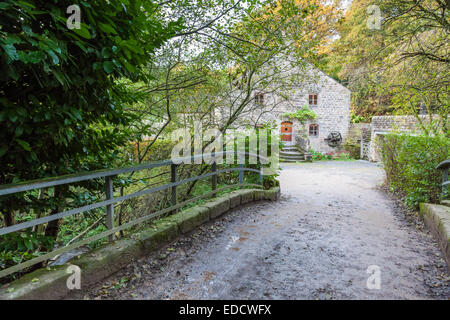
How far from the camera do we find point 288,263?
271 cm

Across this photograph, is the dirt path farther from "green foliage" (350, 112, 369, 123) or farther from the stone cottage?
"green foliage" (350, 112, 369, 123)

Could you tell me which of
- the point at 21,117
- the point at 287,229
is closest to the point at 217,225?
the point at 287,229

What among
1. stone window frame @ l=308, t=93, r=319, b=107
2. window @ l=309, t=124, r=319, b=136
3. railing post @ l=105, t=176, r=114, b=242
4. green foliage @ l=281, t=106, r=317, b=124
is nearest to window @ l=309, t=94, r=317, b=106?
stone window frame @ l=308, t=93, r=319, b=107

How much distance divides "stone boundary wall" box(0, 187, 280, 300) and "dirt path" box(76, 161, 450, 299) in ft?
0.32

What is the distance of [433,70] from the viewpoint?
6.80 m

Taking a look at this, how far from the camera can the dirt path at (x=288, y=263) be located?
2143mm

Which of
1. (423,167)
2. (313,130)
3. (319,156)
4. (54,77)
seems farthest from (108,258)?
(313,130)

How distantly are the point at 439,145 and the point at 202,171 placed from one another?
4.95 metres

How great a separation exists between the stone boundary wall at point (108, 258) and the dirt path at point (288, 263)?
98 mm

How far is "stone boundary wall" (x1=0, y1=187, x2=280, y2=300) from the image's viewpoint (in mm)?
1705

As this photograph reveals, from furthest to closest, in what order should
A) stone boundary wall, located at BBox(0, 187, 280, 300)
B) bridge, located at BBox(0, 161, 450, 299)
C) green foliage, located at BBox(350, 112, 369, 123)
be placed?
green foliage, located at BBox(350, 112, 369, 123) → bridge, located at BBox(0, 161, 450, 299) → stone boundary wall, located at BBox(0, 187, 280, 300)

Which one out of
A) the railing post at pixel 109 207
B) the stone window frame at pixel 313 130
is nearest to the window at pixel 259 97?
the railing post at pixel 109 207
